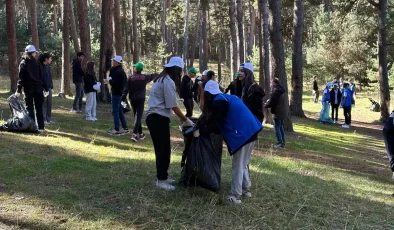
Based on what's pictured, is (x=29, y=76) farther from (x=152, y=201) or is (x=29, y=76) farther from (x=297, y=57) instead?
(x=297, y=57)

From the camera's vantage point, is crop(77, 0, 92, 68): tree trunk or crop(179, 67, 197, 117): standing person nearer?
crop(179, 67, 197, 117): standing person

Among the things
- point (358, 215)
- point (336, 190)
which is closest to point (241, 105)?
point (358, 215)

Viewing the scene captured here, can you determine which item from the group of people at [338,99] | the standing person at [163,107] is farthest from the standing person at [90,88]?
the group of people at [338,99]

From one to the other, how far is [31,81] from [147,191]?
4.72 metres

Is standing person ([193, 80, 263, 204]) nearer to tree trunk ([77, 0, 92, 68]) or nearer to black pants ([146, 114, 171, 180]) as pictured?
black pants ([146, 114, 171, 180])

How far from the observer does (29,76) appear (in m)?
9.20

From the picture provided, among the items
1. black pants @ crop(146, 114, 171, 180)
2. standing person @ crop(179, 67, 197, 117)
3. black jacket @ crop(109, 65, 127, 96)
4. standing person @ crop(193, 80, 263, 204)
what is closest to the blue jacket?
standing person @ crop(193, 80, 263, 204)

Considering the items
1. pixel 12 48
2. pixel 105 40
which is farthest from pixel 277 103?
pixel 12 48

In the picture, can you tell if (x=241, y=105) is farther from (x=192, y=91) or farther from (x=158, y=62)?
(x=158, y=62)

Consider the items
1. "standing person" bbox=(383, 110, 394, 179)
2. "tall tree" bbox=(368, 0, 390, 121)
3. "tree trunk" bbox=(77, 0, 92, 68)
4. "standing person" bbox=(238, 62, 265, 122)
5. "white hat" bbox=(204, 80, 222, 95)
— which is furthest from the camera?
"tall tree" bbox=(368, 0, 390, 121)

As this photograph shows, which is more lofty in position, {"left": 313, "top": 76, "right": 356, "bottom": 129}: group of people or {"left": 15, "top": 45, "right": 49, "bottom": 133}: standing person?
{"left": 15, "top": 45, "right": 49, "bottom": 133}: standing person

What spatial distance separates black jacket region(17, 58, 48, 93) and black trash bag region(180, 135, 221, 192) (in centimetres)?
511

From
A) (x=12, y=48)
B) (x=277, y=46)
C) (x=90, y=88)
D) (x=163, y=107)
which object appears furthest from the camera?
(x=12, y=48)

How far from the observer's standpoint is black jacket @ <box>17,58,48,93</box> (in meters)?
9.22
